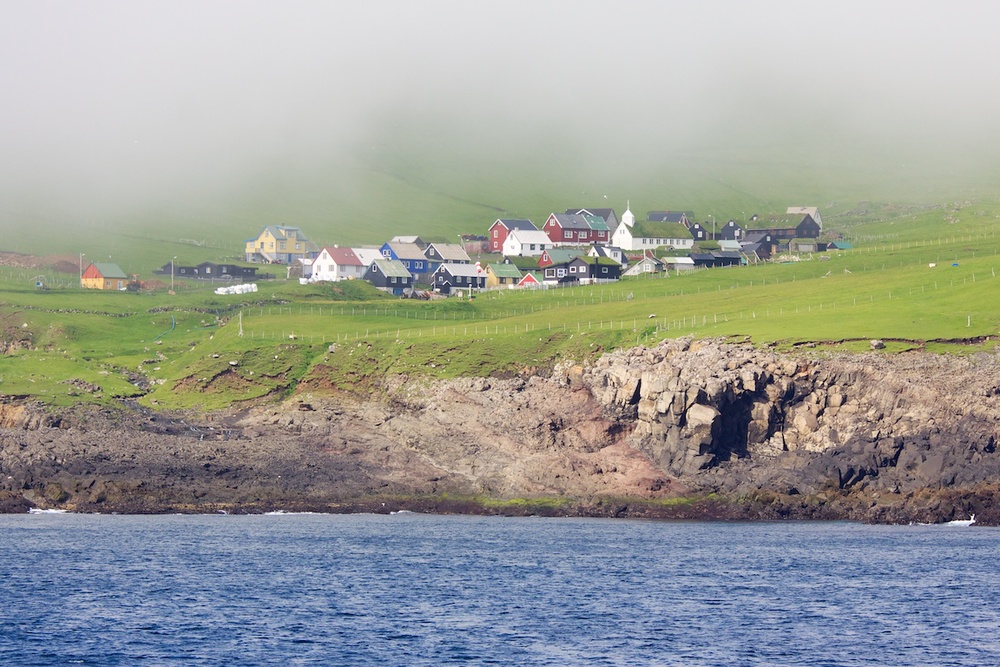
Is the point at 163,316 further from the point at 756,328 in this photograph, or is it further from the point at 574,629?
the point at 574,629

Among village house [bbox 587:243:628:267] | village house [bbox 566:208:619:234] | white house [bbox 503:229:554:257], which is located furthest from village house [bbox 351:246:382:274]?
village house [bbox 566:208:619:234]

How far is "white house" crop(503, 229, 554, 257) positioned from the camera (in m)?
173

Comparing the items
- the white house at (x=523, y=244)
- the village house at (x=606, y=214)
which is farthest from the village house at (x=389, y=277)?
the village house at (x=606, y=214)

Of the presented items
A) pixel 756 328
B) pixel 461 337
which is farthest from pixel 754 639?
pixel 461 337

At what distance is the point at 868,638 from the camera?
48.8 metres

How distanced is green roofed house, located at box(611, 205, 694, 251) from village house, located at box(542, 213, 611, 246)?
213 cm

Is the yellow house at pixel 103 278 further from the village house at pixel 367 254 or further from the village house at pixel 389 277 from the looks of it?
the village house at pixel 367 254

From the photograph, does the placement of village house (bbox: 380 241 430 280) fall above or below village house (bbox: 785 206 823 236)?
below

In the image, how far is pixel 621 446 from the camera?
8894cm

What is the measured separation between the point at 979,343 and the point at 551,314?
122 ft

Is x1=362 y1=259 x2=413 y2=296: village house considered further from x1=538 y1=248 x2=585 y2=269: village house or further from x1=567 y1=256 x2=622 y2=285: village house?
x1=567 y1=256 x2=622 y2=285: village house

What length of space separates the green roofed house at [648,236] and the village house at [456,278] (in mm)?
31962

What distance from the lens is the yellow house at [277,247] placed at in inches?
7008

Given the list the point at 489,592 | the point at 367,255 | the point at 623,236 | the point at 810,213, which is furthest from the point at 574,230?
the point at 489,592
